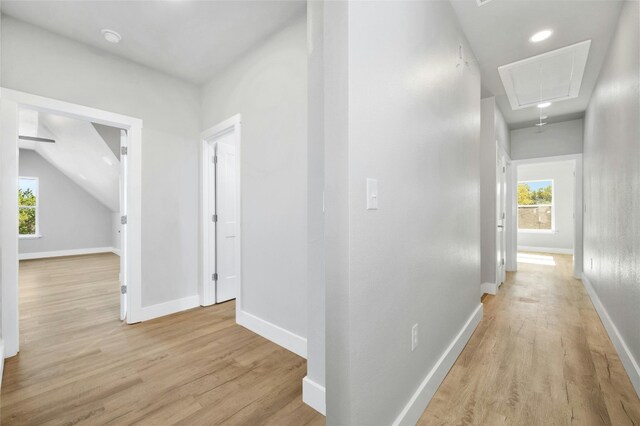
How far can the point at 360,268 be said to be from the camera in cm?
106

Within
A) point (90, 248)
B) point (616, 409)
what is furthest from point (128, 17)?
point (90, 248)

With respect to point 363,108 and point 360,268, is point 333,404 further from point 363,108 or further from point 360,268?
point 363,108

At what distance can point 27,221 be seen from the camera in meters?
6.86

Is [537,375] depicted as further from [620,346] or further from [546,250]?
[546,250]

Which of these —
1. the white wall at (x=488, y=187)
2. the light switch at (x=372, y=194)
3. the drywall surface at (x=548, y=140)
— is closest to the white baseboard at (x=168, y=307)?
the light switch at (x=372, y=194)

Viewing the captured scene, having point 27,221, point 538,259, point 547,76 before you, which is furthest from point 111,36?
point 538,259

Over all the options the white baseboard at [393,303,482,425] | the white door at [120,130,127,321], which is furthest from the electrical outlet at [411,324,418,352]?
the white door at [120,130,127,321]

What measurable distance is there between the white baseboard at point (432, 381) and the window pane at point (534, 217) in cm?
725

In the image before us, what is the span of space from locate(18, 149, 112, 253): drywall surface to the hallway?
30.5ft

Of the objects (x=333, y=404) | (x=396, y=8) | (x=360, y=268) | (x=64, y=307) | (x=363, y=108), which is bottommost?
(x=64, y=307)

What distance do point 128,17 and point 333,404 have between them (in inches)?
118

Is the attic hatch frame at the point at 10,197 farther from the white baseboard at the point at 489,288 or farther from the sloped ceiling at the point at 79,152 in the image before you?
the white baseboard at the point at 489,288

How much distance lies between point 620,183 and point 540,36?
1397mm

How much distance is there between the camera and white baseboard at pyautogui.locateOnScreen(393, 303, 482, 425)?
1.36 metres
